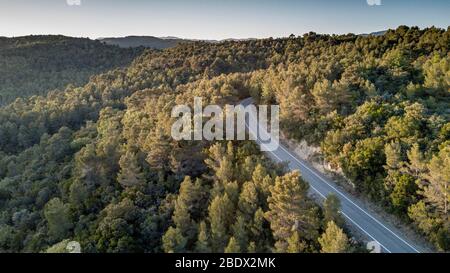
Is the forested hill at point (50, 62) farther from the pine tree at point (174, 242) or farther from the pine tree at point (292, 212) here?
the pine tree at point (292, 212)

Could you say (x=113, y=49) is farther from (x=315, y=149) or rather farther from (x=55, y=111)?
(x=315, y=149)

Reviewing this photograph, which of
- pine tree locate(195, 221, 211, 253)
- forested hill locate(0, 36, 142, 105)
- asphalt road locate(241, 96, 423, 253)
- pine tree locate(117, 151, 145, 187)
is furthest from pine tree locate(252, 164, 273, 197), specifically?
forested hill locate(0, 36, 142, 105)

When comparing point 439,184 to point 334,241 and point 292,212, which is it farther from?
point 292,212

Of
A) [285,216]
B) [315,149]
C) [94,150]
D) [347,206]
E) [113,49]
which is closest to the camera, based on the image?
[285,216]

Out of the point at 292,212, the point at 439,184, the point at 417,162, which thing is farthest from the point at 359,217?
the point at 292,212

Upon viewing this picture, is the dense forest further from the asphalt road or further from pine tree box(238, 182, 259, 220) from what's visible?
the asphalt road

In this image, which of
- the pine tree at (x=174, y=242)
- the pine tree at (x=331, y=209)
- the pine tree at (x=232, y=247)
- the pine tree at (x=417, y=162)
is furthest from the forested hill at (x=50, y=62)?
the pine tree at (x=417, y=162)
